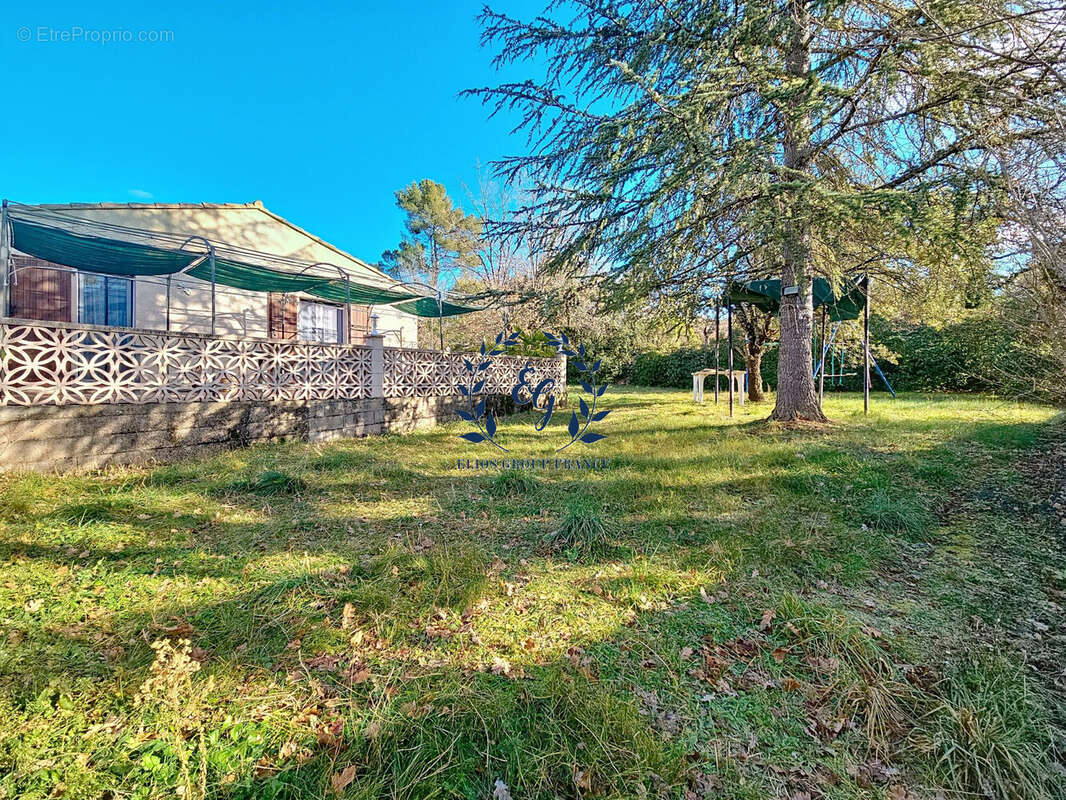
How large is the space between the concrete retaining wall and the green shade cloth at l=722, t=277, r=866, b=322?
769 centimetres

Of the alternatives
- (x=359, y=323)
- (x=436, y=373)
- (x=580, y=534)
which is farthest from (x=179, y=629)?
(x=359, y=323)

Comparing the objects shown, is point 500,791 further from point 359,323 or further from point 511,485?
point 359,323

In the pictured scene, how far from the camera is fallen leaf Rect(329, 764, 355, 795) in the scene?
1434 mm

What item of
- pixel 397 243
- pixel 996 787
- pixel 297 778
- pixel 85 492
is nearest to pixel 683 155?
pixel 996 787

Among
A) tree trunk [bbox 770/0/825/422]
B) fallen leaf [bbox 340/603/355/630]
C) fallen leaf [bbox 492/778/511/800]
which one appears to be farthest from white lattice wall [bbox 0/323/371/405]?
tree trunk [bbox 770/0/825/422]

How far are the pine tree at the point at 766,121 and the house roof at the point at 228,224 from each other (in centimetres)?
542

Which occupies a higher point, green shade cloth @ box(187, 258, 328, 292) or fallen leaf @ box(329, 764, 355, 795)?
green shade cloth @ box(187, 258, 328, 292)

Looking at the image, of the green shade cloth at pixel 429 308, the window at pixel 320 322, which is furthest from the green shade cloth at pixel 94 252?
the green shade cloth at pixel 429 308

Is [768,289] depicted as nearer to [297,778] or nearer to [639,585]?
[639,585]

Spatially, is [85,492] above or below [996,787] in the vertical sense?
above

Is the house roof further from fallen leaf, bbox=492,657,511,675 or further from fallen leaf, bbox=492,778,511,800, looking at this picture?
fallen leaf, bbox=492,778,511,800

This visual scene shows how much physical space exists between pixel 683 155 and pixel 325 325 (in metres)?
10.5

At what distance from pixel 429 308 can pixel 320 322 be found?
9.83 ft

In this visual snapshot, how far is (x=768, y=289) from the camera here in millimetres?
8500
